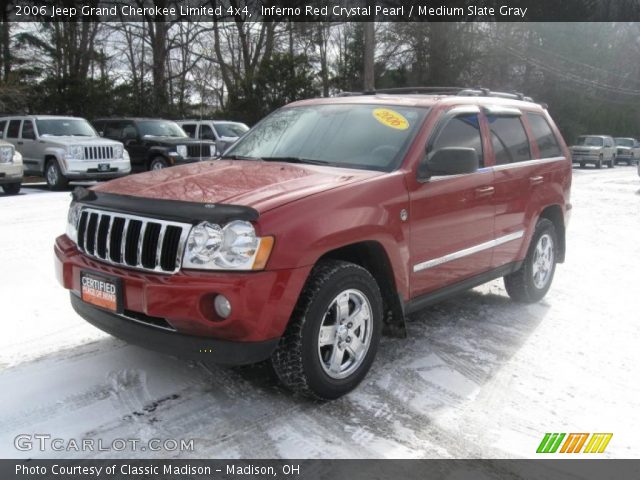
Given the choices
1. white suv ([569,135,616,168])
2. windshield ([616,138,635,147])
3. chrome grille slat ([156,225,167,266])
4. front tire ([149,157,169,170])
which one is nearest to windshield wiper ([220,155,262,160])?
chrome grille slat ([156,225,167,266])

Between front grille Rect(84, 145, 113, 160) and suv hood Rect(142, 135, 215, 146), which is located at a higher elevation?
suv hood Rect(142, 135, 215, 146)

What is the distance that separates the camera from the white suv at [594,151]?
3173cm

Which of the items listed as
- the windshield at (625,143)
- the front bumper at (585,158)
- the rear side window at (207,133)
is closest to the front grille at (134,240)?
the rear side window at (207,133)

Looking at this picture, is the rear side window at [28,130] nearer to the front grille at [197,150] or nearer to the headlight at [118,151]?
the headlight at [118,151]

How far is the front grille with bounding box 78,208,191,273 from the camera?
3162mm

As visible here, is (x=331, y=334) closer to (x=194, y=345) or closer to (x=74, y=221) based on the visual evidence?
(x=194, y=345)

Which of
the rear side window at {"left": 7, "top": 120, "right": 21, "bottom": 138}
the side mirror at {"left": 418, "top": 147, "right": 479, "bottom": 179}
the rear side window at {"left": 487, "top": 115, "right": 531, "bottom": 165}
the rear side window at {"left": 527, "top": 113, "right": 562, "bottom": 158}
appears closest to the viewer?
the side mirror at {"left": 418, "top": 147, "right": 479, "bottom": 179}

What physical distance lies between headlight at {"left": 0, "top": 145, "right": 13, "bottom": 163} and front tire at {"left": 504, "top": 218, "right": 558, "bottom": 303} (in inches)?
439

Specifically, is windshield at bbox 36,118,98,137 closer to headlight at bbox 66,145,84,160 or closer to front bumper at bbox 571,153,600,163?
headlight at bbox 66,145,84,160

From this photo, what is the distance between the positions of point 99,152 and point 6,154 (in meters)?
2.16

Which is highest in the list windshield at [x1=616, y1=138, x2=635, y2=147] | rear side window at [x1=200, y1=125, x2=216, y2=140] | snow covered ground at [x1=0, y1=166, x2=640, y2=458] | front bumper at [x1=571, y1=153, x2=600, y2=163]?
rear side window at [x1=200, y1=125, x2=216, y2=140]

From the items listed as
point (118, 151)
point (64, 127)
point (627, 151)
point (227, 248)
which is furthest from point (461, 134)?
point (627, 151)

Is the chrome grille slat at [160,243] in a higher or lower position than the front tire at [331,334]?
higher

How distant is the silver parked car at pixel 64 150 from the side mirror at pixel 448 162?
468 inches
